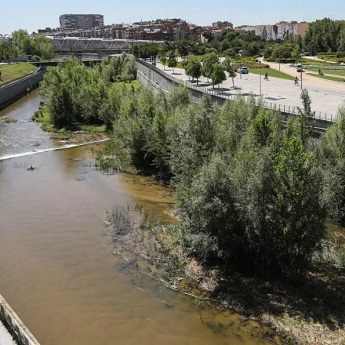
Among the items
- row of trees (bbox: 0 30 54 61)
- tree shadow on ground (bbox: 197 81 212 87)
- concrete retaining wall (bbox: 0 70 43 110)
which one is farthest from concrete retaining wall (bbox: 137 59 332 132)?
row of trees (bbox: 0 30 54 61)

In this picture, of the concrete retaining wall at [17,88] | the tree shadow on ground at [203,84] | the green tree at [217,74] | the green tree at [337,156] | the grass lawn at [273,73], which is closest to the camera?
the green tree at [337,156]

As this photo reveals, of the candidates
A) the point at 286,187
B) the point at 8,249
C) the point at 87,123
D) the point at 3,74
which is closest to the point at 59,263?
the point at 8,249

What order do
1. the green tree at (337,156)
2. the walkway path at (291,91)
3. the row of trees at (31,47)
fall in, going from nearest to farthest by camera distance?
the green tree at (337,156)
the walkway path at (291,91)
the row of trees at (31,47)

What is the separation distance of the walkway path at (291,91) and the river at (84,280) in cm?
1734

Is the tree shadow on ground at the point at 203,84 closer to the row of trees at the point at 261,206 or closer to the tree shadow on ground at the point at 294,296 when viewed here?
the row of trees at the point at 261,206

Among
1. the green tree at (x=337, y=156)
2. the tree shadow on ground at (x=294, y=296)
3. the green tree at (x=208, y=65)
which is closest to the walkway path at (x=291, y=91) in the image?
the green tree at (x=208, y=65)

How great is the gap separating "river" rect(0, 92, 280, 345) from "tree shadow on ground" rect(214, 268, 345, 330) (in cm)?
94

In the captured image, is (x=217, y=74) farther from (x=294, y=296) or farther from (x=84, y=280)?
(x=294, y=296)

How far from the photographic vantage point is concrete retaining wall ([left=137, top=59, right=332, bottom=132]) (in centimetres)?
3169

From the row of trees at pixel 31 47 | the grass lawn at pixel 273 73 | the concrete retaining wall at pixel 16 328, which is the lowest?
the concrete retaining wall at pixel 16 328

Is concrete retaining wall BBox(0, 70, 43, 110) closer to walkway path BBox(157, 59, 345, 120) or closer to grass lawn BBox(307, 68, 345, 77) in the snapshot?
walkway path BBox(157, 59, 345, 120)

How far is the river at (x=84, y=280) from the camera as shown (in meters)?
17.5

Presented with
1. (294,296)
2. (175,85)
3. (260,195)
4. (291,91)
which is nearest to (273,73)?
(291,91)

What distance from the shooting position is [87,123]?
185 feet
